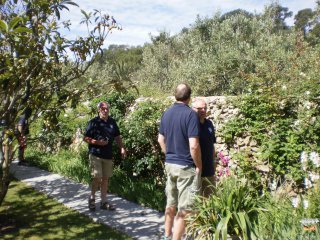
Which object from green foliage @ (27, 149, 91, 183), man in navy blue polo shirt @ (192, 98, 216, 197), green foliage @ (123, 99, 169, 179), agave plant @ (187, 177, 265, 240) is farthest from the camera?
green foliage @ (27, 149, 91, 183)

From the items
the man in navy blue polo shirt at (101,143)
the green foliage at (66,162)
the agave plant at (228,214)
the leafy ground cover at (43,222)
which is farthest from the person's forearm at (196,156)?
the green foliage at (66,162)

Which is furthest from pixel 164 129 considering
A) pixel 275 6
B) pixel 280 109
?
pixel 275 6

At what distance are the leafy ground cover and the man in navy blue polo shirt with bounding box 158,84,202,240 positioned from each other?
119 centimetres

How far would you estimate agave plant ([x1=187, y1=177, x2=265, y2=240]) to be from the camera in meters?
3.61

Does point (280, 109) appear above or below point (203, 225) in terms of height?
above

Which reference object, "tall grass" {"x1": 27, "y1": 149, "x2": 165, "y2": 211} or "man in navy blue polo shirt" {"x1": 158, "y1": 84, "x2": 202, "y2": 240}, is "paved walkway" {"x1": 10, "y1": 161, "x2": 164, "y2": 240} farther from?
"man in navy blue polo shirt" {"x1": 158, "y1": 84, "x2": 202, "y2": 240}

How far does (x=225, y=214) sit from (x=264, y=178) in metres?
2.37

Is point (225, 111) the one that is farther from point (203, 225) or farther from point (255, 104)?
point (203, 225)

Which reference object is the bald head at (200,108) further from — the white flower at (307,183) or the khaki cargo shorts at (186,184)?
the white flower at (307,183)

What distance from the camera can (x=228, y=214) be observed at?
11.9 ft

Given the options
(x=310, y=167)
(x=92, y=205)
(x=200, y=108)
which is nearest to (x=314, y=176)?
(x=310, y=167)

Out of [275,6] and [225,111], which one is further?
[275,6]

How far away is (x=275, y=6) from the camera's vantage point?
22.5 metres

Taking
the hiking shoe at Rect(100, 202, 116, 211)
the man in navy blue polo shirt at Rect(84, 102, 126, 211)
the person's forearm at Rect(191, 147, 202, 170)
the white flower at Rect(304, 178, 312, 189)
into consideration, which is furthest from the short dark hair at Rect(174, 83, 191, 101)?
the hiking shoe at Rect(100, 202, 116, 211)
